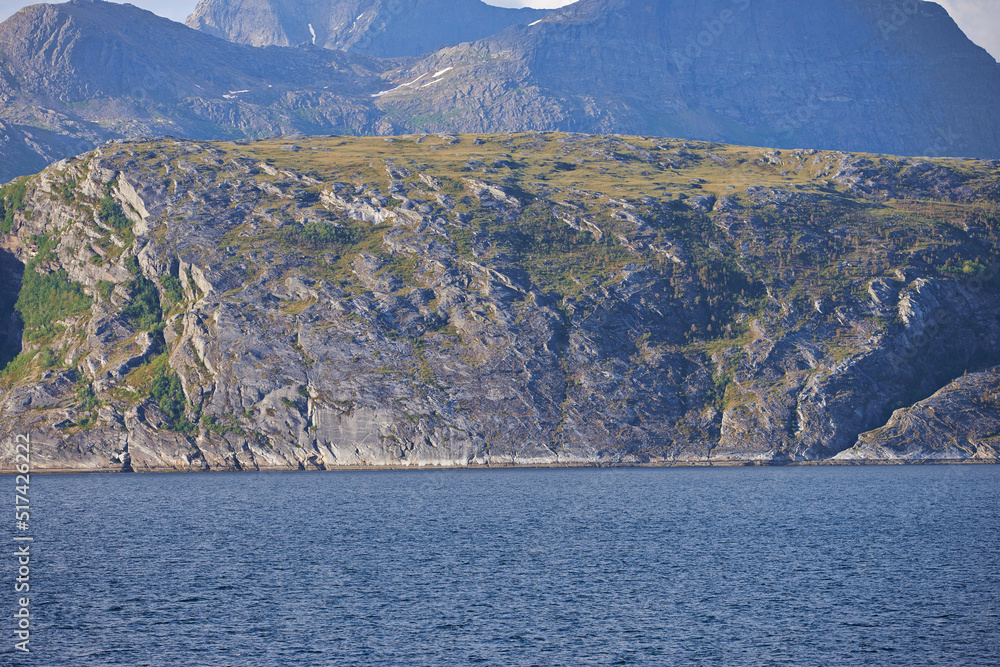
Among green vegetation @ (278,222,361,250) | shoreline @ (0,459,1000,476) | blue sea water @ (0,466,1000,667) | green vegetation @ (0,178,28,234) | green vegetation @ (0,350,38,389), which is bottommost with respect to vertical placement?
shoreline @ (0,459,1000,476)

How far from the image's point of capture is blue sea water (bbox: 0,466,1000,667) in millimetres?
45250

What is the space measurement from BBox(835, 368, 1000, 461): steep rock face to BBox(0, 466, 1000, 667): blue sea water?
35.6 meters

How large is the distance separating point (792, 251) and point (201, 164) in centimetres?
12531

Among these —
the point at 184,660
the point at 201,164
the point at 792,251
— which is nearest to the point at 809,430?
the point at 792,251

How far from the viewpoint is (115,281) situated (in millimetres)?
172500

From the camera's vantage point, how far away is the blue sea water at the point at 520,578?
148 ft

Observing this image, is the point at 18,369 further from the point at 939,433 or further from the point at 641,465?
the point at 939,433

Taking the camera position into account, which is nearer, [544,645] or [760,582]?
[544,645]

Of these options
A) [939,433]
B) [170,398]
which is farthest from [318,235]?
[939,433]

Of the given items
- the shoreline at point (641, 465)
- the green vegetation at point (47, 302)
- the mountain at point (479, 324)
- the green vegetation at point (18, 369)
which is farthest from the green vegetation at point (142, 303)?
the shoreline at point (641, 465)

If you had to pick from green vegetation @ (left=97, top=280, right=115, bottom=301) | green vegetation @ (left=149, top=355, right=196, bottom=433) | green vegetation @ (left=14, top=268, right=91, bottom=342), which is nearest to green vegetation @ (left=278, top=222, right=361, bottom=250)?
green vegetation @ (left=97, top=280, right=115, bottom=301)

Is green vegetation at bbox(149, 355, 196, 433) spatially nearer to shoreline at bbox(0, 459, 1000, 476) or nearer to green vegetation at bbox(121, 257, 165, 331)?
shoreline at bbox(0, 459, 1000, 476)

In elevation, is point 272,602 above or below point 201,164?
below

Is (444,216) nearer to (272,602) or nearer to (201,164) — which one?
(201,164)
